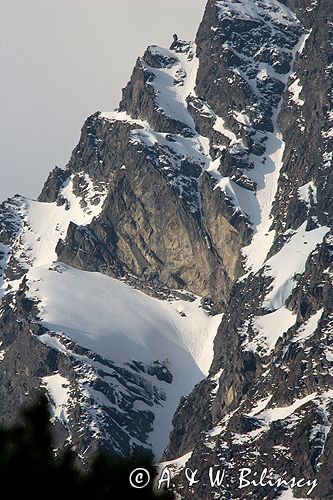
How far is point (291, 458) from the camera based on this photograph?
190 metres

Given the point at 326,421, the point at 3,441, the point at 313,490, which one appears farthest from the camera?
the point at 326,421

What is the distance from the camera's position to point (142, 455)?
1888cm

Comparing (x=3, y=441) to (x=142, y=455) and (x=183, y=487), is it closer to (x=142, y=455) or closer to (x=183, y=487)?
(x=142, y=455)

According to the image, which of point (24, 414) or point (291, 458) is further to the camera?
point (291, 458)

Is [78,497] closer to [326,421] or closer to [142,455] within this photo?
[142,455]

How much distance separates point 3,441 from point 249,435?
180559 mm

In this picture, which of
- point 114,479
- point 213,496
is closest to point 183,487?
point 213,496

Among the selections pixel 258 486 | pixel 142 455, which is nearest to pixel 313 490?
pixel 258 486

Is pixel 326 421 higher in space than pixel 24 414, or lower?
higher

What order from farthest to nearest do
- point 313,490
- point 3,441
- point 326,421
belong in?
1. point 326,421
2. point 313,490
3. point 3,441

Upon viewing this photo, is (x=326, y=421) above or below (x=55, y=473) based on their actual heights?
above

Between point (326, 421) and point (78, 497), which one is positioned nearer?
point (78, 497)

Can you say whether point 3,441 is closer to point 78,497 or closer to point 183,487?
point 78,497

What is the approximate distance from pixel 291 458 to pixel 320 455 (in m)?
3.39
